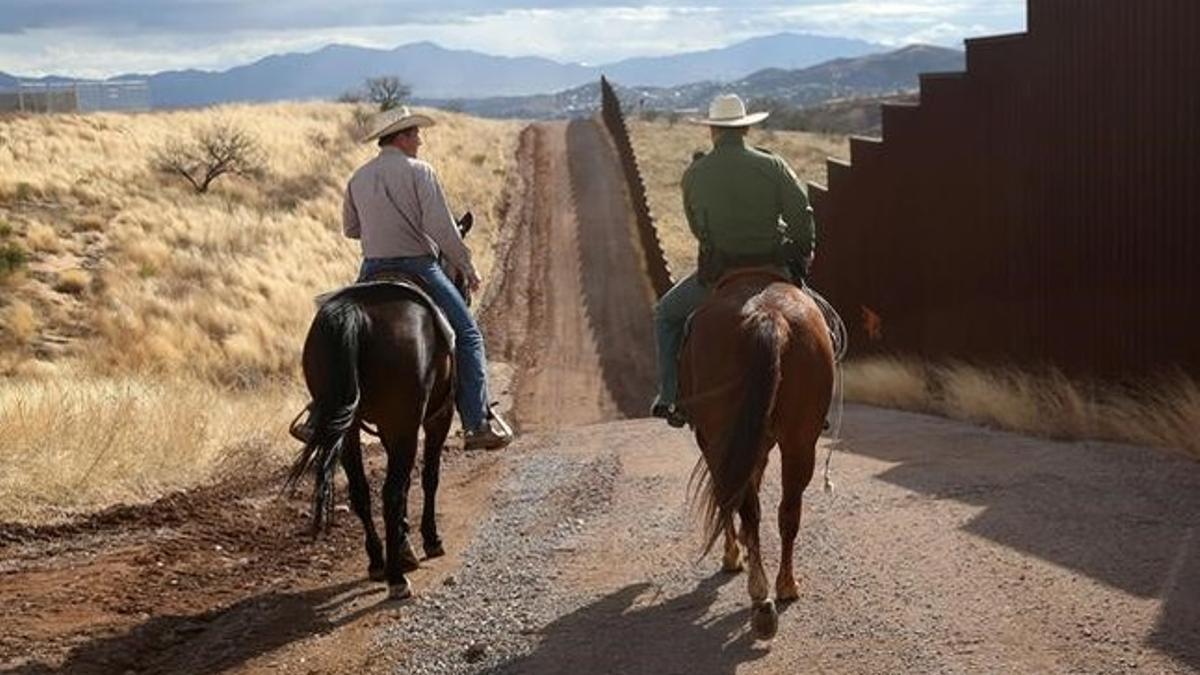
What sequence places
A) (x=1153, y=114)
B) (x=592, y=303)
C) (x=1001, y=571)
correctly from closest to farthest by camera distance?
(x=1001, y=571) < (x=1153, y=114) < (x=592, y=303)

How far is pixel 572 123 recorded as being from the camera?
68250mm

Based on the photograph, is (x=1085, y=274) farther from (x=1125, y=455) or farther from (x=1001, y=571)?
(x=1001, y=571)

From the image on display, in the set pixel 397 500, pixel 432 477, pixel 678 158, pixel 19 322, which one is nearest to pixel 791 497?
pixel 397 500

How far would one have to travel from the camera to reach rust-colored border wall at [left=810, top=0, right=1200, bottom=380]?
1325cm

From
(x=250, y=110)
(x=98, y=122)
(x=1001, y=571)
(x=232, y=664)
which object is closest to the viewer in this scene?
(x=232, y=664)

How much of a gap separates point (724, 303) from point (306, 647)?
2889 mm

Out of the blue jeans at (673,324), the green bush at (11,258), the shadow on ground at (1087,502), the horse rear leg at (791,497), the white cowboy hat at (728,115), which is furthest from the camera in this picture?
the green bush at (11,258)

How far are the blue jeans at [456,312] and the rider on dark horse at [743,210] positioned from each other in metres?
1.79

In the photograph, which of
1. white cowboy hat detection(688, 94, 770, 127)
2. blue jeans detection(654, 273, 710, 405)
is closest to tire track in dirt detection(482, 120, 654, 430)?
blue jeans detection(654, 273, 710, 405)

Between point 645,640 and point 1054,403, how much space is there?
303 inches

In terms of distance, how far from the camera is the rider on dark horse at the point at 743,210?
822 centimetres

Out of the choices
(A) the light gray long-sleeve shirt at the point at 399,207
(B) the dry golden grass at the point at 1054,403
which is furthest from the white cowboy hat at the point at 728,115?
(B) the dry golden grass at the point at 1054,403

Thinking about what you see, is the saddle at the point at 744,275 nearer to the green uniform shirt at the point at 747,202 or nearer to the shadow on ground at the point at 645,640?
the green uniform shirt at the point at 747,202

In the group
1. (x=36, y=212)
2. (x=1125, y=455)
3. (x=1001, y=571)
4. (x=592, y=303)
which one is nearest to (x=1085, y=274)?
(x=1125, y=455)
